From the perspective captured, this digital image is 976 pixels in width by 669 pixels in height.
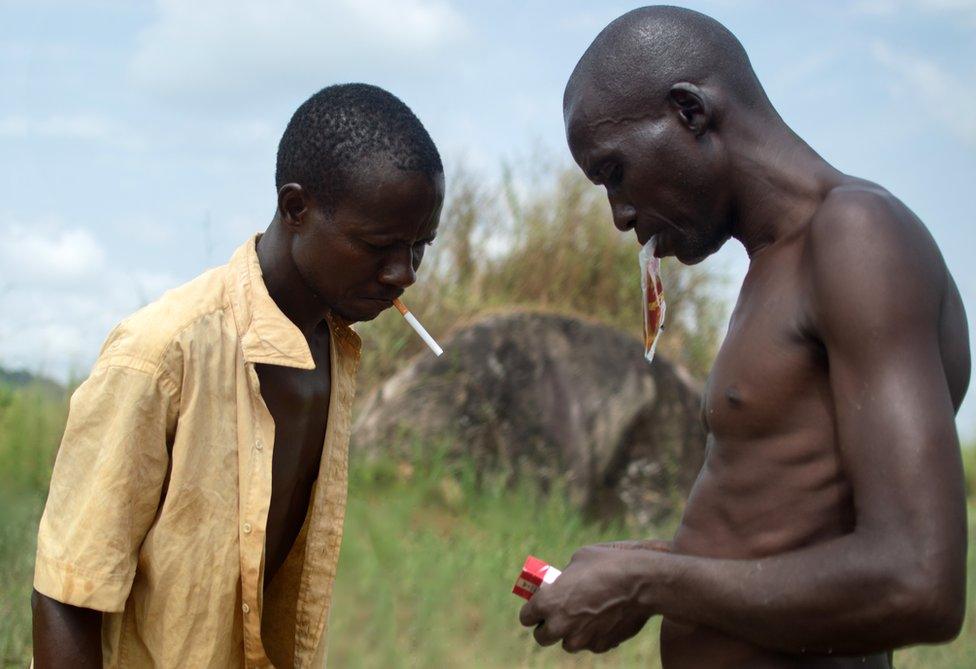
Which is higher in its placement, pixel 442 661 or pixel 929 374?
pixel 929 374

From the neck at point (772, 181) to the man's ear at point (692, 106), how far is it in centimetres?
5

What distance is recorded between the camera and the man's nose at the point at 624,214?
2.08 meters

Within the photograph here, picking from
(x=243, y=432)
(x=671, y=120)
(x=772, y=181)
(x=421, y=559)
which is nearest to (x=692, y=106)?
(x=671, y=120)

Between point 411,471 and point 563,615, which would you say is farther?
point 411,471

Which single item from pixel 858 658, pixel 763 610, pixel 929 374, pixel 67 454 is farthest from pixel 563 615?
pixel 67 454

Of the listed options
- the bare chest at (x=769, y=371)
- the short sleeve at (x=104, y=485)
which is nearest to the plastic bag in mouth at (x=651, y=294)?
the bare chest at (x=769, y=371)

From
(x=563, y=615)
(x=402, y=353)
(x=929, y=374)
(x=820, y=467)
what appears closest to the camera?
(x=929, y=374)

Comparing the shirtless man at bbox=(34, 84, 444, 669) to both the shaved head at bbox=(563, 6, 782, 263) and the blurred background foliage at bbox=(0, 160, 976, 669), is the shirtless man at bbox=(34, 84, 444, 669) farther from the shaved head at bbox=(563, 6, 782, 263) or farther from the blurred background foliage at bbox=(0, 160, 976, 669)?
the blurred background foliage at bbox=(0, 160, 976, 669)

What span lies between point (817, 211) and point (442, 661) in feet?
11.6

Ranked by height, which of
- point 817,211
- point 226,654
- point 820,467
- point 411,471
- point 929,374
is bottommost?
point 411,471

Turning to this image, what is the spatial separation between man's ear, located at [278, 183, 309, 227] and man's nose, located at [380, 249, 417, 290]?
0.70 feet

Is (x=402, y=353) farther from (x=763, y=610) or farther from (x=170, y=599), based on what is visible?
(x=763, y=610)

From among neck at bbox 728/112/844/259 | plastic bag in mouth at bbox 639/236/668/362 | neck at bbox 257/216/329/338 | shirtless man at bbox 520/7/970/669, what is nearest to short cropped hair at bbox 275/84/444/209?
neck at bbox 257/216/329/338

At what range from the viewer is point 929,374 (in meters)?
1.57
